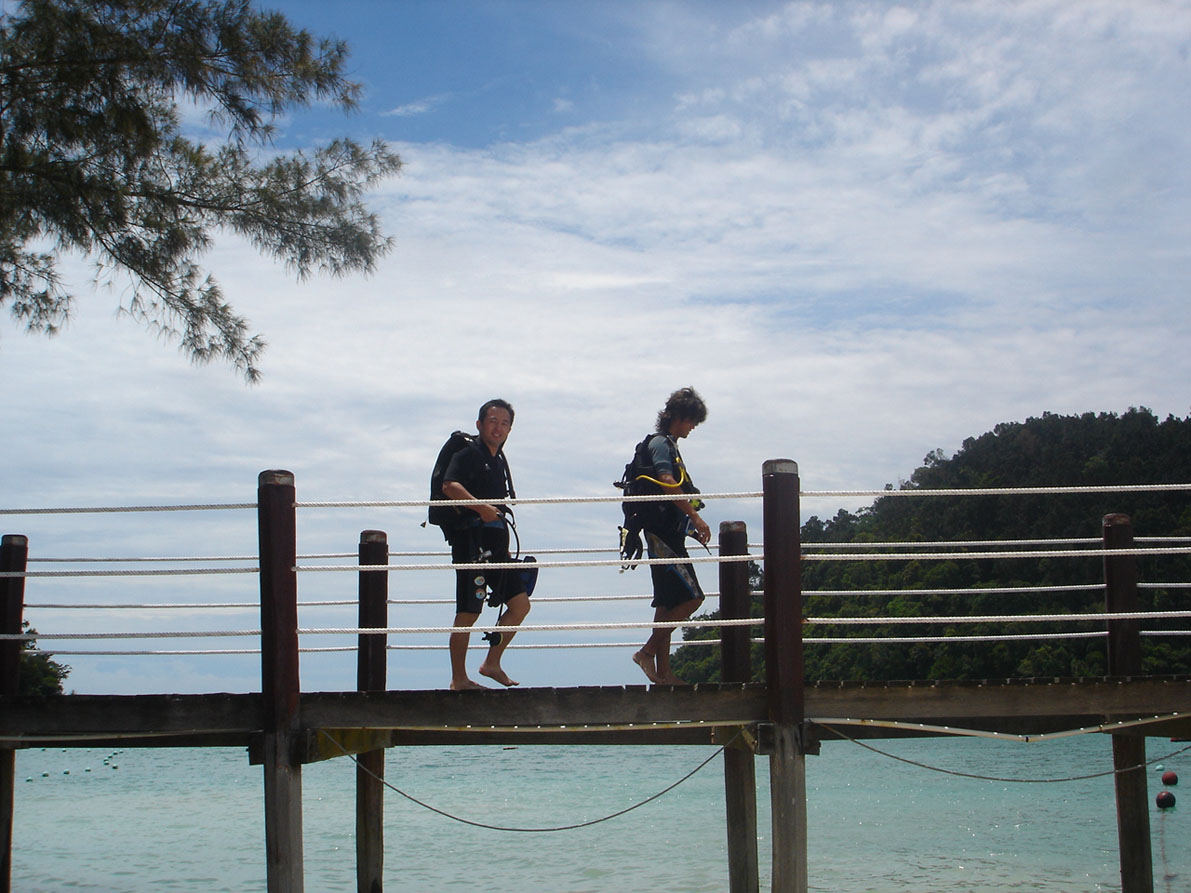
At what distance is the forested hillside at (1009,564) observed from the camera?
34.0 m

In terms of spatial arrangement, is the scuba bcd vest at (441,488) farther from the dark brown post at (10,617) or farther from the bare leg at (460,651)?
the dark brown post at (10,617)

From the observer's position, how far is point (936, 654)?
114ft

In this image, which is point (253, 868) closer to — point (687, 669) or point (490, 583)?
point (490, 583)

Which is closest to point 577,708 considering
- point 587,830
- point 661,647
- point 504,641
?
point 504,641

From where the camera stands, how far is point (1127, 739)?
8469 mm

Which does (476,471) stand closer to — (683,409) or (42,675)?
(683,409)

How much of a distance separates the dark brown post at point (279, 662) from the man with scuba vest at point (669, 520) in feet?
6.78

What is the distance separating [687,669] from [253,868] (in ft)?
82.3

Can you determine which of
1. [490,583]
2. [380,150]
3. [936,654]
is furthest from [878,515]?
[490,583]

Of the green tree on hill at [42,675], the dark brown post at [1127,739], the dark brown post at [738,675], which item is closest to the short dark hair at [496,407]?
the dark brown post at [738,675]

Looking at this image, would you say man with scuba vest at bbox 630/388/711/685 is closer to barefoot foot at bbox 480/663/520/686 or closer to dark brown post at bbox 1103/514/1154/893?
barefoot foot at bbox 480/663/520/686

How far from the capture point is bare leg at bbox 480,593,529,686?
21.7ft

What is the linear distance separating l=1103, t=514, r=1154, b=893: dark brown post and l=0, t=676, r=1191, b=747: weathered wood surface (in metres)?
1.49

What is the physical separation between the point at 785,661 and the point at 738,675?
1757 millimetres
